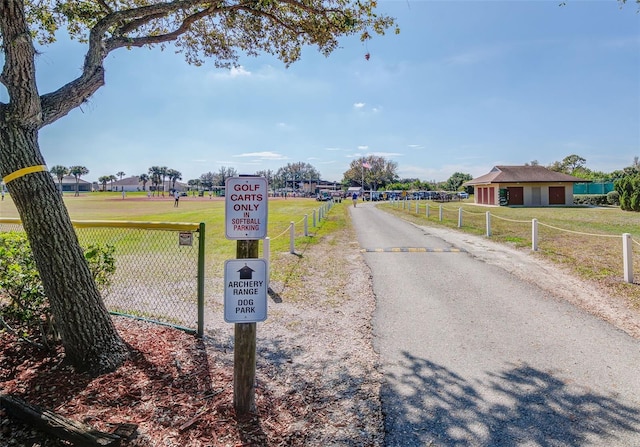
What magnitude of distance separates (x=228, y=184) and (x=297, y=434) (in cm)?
198

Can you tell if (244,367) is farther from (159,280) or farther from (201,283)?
(159,280)

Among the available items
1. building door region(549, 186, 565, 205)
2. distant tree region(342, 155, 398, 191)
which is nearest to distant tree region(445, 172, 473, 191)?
distant tree region(342, 155, 398, 191)

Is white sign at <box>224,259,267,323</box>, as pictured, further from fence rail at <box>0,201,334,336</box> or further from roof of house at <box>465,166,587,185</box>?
roof of house at <box>465,166,587,185</box>

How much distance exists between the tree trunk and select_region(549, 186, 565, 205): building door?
4725 centimetres

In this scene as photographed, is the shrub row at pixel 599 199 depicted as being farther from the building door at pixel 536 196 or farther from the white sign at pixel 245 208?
the white sign at pixel 245 208

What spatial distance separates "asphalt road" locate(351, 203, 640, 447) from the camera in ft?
9.84

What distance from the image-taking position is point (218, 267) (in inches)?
383

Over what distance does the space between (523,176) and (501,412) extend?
4510cm

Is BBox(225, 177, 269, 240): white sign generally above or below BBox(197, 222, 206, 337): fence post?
above

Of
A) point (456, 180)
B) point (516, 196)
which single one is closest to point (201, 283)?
point (516, 196)

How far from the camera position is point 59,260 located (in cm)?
348

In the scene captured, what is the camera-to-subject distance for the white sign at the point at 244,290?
299 centimetres

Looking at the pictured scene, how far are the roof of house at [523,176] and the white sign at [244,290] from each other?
4326 cm

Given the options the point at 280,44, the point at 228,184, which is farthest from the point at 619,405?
the point at 280,44
